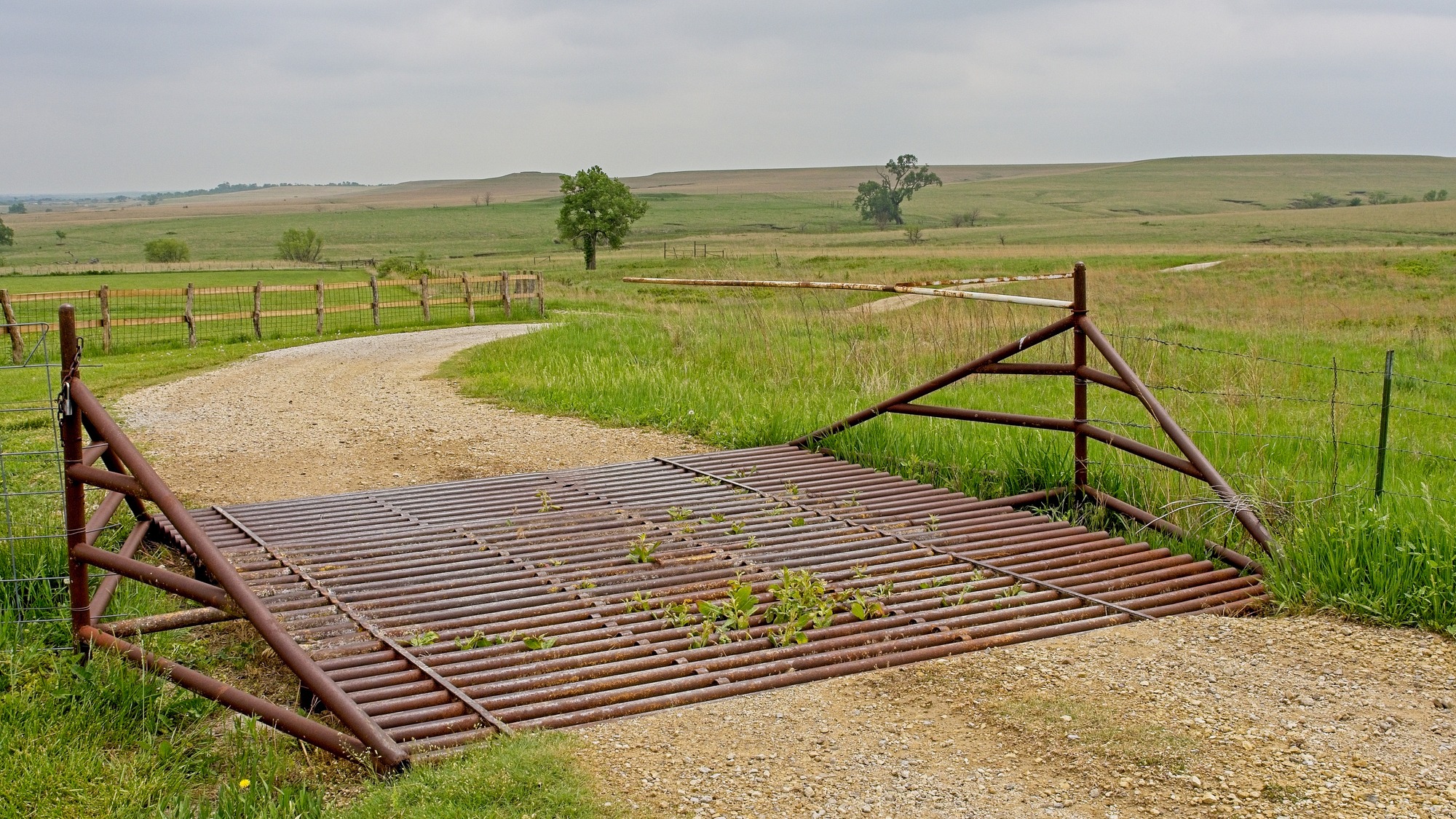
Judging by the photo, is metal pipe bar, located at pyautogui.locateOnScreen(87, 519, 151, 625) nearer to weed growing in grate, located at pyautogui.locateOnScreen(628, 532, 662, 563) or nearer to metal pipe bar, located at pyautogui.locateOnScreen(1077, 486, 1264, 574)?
weed growing in grate, located at pyautogui.locateOnScreen(628, 532, 662, 563)

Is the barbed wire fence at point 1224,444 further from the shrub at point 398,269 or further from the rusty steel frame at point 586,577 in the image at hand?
the shrub at point 398,269

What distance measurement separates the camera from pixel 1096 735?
13.0 ft

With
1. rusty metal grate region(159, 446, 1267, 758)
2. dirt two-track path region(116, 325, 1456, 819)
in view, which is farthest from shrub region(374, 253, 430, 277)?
dirt two-track path region(116, 325, 1456, 819)

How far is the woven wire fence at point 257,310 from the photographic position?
22.5 metres

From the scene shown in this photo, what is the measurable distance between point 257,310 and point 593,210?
3142 cm

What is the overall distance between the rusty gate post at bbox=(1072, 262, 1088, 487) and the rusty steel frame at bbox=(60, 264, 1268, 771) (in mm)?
23

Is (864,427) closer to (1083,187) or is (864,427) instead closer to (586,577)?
(586,577)

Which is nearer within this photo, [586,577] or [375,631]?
[375,631]

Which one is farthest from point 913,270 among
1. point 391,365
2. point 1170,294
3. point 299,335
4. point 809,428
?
point 809,428

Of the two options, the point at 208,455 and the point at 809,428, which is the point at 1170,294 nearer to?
the point at 809,428

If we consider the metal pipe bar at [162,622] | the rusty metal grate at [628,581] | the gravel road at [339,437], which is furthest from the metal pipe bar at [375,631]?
the gravel road at [339,437]

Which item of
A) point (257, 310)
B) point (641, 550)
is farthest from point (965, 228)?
point (641, 550)

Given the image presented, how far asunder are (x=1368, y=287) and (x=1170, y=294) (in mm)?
4627

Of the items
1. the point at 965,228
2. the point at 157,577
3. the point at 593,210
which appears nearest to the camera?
the point at 157,577
